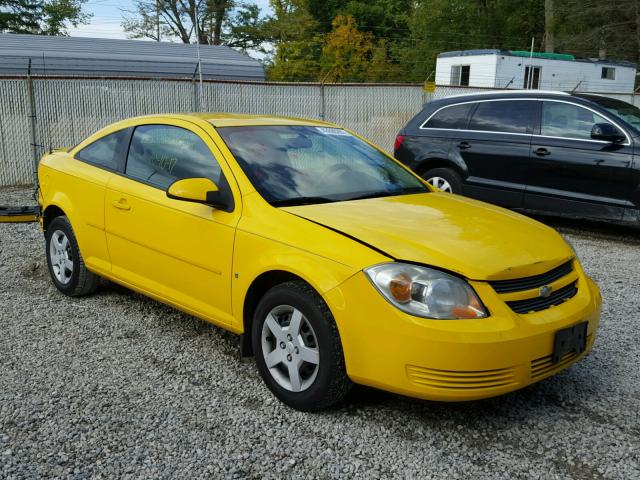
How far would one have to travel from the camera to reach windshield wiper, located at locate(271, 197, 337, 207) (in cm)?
365

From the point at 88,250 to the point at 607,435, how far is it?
144 inches

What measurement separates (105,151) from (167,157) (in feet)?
2.71

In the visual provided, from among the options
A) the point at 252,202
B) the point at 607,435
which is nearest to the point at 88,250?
the point at 252,202

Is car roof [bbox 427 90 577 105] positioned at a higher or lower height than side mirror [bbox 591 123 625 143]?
higher

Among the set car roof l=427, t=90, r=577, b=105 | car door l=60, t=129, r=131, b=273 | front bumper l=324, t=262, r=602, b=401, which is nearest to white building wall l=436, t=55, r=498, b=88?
car roof l=427, t=90, r=577, b=105

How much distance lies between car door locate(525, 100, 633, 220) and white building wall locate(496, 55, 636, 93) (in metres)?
17.1

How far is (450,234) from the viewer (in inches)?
133

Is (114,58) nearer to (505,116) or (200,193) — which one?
(505,116)

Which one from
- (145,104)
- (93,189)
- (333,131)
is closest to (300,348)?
(333,131)

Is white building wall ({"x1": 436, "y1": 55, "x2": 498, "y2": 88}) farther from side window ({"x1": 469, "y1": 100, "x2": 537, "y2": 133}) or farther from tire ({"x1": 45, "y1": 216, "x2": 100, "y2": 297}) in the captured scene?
tire ({"x1": 45, "y1": 216, "x2": 100, "y2": 297})

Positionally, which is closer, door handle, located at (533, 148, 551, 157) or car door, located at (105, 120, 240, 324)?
car door, located at (105, 120, 240, 324)

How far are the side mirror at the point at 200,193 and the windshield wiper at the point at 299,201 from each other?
28 cm

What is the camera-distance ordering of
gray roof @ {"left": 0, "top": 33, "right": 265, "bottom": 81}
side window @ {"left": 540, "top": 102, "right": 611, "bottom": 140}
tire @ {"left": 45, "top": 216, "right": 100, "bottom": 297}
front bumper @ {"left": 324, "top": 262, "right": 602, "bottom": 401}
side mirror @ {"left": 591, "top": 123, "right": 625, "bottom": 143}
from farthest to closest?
gray roof @ {"left": 0, "top": 33, "right": 265, "bottom": 81}, side window @ {"left": 540, "top": 102, "right": 611, "bottom": 140}, side mirror @ {"left": 591, "top": 123, "right": 625, "bottom": 143}, tire @ {"left": 45, "top": 216, "right": 100, "bottom": 297}, front bumper @ {"left": 324, "top": 262, "right": 602, "bottom": 401}

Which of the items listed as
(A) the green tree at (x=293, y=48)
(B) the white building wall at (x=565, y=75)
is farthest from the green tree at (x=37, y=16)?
(B) the white building wall at (x=565, y=75)
